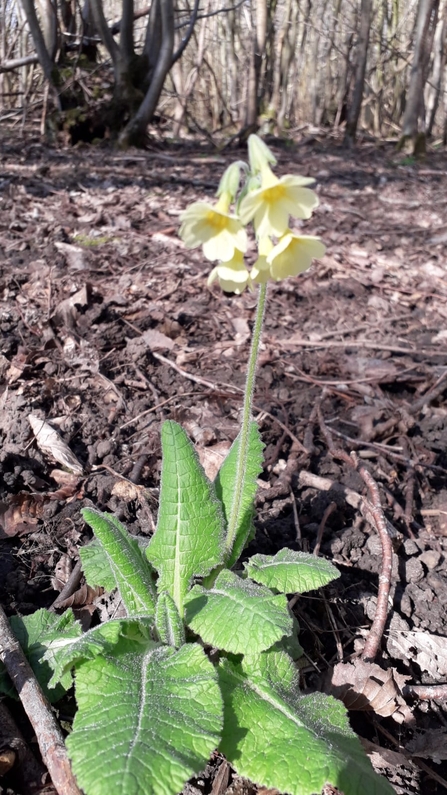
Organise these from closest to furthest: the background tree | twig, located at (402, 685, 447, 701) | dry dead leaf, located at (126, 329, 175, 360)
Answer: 1. twig, located at (402, 685, 447, 701)
2. dry dead leaf, located at (126, 329, 175, 360)
3. the background tree

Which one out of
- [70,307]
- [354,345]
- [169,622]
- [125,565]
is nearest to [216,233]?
[125,565]

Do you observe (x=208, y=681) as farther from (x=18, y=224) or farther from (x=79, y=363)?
(x=18, y=224)

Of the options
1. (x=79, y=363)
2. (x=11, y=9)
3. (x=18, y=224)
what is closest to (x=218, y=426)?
Result: (x=79, y=363)

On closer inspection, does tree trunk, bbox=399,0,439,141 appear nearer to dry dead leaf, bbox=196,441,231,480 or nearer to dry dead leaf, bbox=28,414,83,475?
dry dead leaf, bbox=196,441,231,480

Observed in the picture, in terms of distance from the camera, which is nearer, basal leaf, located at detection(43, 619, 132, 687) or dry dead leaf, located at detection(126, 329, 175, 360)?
basal leaf, located at detection(43, 619, 132, 687)

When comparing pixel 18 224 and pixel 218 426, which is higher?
pixel 18 224

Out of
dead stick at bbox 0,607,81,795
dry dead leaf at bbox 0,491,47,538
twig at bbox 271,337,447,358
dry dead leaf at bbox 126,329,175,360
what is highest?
dry dead leaf at bbox 126,329,175,360

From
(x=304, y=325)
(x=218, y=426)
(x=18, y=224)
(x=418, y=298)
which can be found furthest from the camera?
(x=18, y=224)

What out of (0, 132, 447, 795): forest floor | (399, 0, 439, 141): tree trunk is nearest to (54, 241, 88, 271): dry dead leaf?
(0, 132, 447, 795): forest floor
